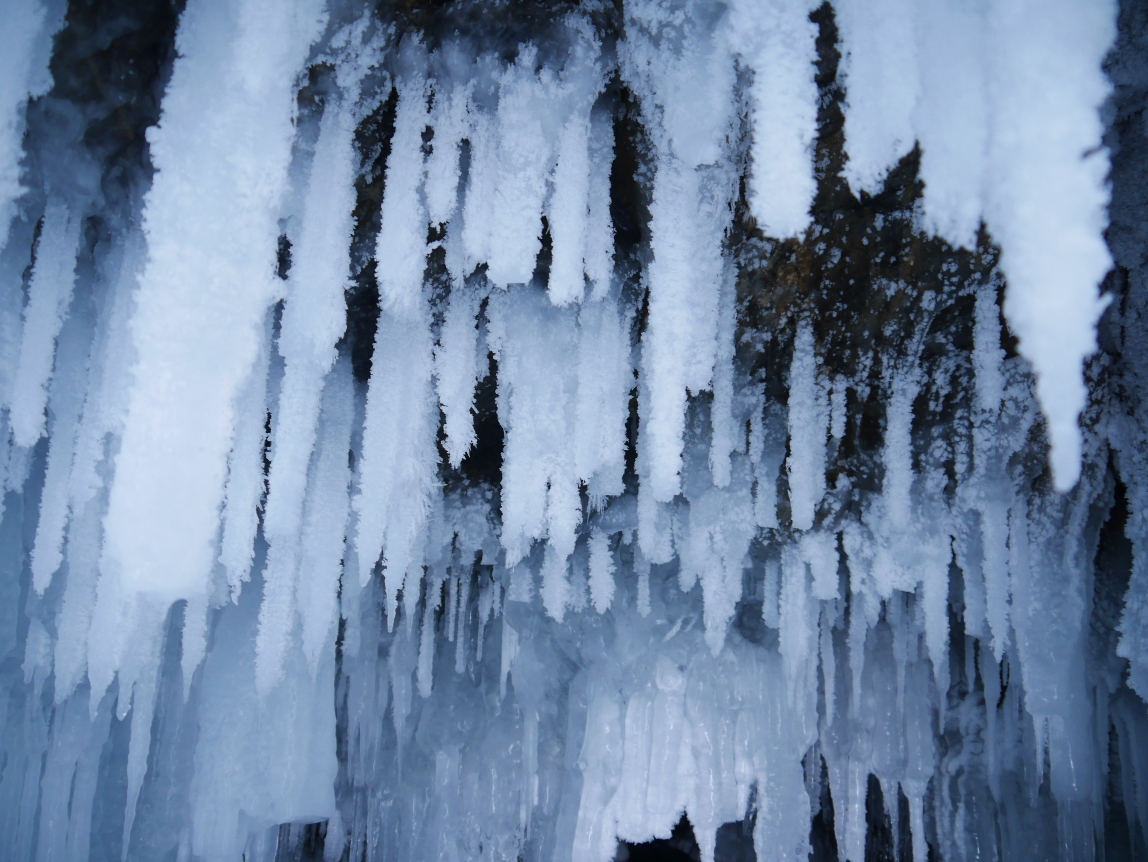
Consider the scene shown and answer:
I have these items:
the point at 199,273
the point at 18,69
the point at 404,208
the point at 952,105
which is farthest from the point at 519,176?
the point at 18,69

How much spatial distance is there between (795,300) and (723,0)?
104 centimetres

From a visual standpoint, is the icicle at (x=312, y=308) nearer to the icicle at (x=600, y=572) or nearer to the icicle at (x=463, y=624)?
the icicle at (x=600, y=572)

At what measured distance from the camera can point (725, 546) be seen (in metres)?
3.49

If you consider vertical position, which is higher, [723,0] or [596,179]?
[723,0]

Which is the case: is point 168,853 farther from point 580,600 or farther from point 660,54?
point 660,54

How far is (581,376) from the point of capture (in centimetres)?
263

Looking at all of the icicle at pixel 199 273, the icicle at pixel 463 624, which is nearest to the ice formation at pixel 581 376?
the icicle at pixel 199 273

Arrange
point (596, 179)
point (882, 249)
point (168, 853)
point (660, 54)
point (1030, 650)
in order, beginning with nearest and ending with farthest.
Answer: point (660, 54) → point (596, 179) → point (882, 249) → point (1030, 650) → point (168, 853)

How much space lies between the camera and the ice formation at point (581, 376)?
1.86m

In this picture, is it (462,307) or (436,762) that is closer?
(462,307)

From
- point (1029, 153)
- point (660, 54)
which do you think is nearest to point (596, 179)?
point (660, 54)

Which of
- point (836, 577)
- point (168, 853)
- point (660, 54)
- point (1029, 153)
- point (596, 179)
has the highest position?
point (660, 54)

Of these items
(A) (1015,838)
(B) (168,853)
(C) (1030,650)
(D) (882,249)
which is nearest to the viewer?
(D) (882,249)

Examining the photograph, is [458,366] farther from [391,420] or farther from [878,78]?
[878,78]
